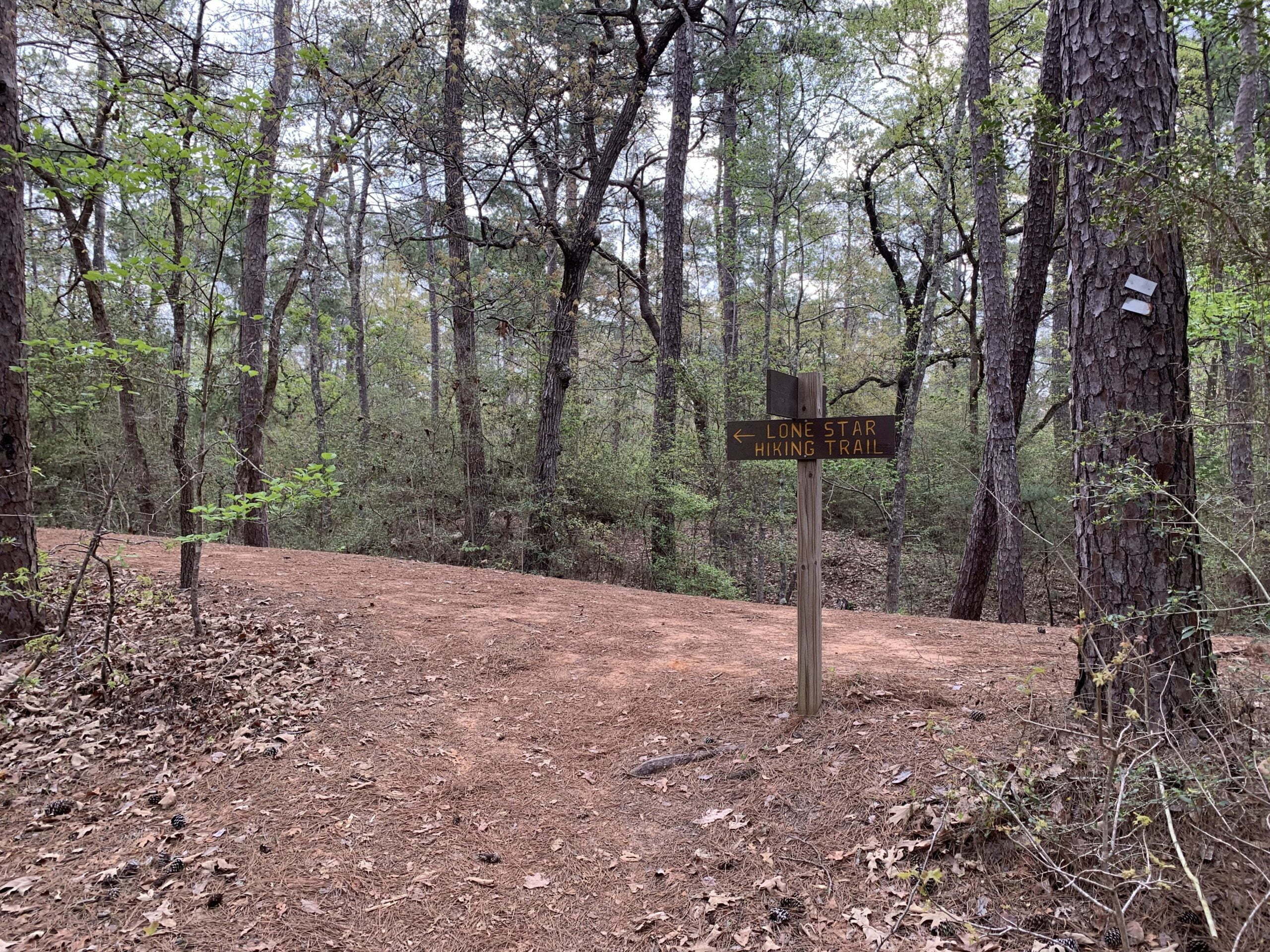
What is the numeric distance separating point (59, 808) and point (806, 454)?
14.6 feet

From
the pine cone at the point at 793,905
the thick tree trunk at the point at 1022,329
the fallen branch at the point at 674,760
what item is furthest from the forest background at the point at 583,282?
the pine cone at the point at 793,905

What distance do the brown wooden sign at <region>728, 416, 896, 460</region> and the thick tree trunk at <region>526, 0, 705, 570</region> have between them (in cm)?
670

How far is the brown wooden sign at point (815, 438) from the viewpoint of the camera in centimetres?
370

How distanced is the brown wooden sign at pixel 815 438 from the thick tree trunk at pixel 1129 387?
926 millimetres

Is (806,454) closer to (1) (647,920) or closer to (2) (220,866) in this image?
(1) (647,920)

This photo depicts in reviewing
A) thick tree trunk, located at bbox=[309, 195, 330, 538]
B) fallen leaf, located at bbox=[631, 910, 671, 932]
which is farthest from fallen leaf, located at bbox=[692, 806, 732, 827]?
thick tree trunk, located at bbox=[309, 195, 330, 538]

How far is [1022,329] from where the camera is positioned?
28.4 ft

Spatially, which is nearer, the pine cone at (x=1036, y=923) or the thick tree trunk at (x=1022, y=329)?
the pine cone at (x=1036, y=923)

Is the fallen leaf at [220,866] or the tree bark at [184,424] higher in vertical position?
the tree bark at [184,424]

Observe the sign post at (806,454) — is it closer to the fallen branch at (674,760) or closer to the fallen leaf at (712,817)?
the fallen branch at (674,760)

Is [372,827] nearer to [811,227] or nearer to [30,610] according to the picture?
[30,610]

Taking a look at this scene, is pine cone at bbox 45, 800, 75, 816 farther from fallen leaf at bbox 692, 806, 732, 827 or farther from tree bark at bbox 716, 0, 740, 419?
tree bark at bbox 716, 0, 740, 419

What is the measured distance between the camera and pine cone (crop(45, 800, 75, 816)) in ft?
11.2

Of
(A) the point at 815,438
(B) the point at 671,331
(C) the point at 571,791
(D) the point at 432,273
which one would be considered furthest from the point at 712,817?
(D) the point at 432,273
